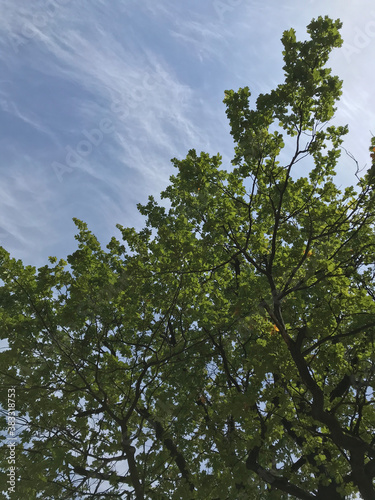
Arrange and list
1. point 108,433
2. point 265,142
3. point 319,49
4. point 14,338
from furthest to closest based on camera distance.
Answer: point 108,433 < point 14,338 < point 265,142 < point 319,49

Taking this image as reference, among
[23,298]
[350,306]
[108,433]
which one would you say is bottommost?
[350,306]

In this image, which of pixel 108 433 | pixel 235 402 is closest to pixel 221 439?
pixel 235 402

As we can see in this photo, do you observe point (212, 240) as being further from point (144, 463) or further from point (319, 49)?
point (144, 463)

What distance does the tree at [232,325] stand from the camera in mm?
6285

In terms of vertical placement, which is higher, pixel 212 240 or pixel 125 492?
pixel 212 240

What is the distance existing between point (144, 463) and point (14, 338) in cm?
369

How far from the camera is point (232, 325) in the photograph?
7582mm

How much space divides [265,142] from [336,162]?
1498mm

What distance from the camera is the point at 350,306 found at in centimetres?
688

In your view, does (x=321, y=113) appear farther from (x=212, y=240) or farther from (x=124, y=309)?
(x=124, y=309)

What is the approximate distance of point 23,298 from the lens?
24.8ft

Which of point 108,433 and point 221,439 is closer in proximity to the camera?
point 221,439

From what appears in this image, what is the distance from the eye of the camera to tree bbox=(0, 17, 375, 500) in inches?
247

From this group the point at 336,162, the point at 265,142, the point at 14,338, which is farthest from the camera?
the point at 14,338
